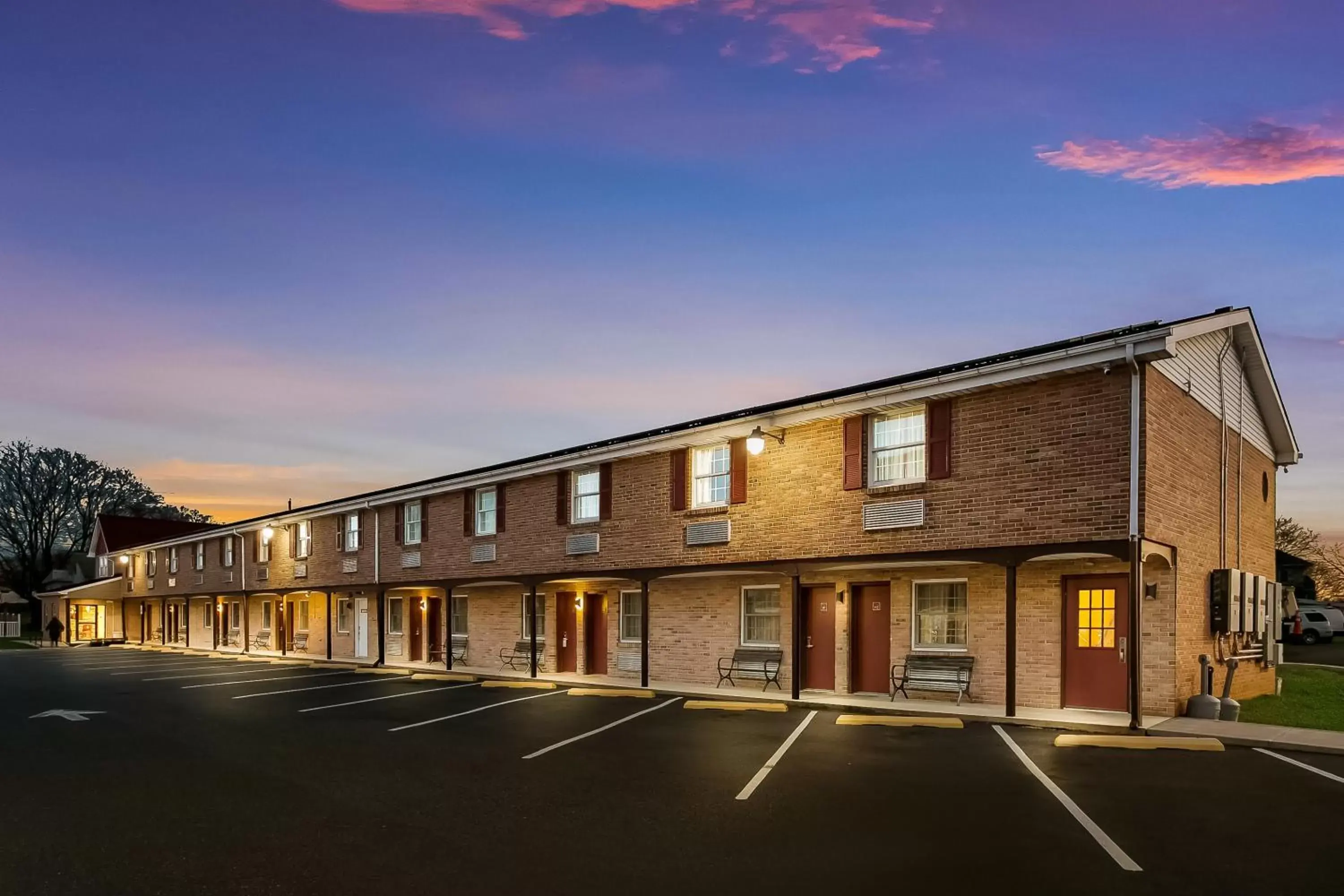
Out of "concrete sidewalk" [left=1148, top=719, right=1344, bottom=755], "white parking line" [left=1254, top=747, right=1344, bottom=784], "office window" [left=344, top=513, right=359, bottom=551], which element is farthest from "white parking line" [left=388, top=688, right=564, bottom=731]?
"office window" [left=344, top=513, right=359, bottom=551]

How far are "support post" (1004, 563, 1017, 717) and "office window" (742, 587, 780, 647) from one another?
220 inches

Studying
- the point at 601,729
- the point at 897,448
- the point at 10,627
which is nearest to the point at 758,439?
the point at 897,448

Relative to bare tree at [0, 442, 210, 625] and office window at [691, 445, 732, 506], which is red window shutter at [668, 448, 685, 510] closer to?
office window at [691, 445, 732, 506]

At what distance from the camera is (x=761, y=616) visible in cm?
2044

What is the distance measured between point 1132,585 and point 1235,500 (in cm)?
724

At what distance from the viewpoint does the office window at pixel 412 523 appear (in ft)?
103

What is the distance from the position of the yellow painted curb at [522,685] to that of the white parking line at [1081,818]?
40.5 feet

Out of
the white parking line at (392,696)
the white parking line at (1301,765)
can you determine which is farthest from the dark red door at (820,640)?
the white parking line at (392,696)

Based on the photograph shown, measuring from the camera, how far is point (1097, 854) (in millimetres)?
7477

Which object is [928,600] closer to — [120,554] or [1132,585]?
[1132,585]

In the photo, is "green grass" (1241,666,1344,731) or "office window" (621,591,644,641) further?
"office window" (621,591,644,641)

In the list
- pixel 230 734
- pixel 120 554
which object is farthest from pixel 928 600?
pixel 120 554

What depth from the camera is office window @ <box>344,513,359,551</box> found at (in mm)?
34812

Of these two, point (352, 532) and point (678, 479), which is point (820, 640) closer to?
point (678, 479)
